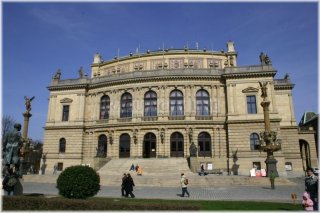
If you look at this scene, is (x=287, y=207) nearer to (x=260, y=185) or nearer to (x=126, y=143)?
(x=260, y=185)

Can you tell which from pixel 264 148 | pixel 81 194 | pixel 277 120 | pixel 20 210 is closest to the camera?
pixel 20 210

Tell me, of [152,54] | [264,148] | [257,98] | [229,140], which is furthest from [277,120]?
[152,54]

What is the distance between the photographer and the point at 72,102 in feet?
154

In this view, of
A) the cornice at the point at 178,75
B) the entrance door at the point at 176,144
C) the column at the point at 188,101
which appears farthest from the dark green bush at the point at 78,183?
the cornice at the point at 178,75

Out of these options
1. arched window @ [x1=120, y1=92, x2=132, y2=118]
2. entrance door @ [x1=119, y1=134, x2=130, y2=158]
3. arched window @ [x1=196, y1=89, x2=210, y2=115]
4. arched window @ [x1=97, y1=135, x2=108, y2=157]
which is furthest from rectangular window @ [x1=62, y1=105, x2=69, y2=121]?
arched window @ [x1=196, y1=89, x2=210, y2=115]

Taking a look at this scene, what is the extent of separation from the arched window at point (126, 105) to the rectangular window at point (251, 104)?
1739 centimetres

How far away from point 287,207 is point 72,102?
38.9m

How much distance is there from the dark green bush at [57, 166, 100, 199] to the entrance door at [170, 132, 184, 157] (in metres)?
27.1

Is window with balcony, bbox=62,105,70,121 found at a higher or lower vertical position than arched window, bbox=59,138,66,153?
higher

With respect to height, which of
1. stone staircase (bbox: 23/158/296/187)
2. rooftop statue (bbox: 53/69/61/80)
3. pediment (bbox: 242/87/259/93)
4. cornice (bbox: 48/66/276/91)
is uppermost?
rooftop statue (bbox: 53/69/61/80)

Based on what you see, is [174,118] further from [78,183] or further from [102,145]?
[78,183]

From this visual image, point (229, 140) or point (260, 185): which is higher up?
point (229, 140)

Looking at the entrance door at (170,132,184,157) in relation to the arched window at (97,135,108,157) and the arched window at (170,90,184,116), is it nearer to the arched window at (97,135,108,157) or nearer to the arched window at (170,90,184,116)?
the arched window at (170,90,184,116)

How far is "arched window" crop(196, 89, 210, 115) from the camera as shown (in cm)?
4253
